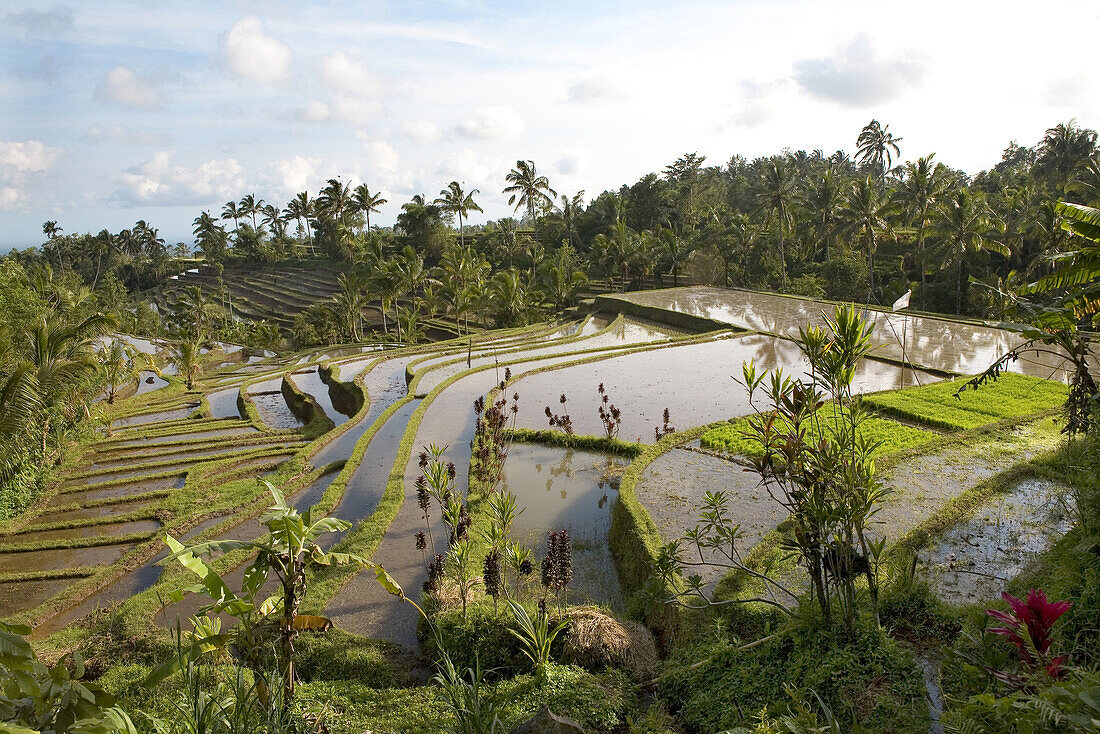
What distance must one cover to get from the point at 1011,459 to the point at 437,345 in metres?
20.1

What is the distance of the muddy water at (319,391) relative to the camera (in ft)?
62.3

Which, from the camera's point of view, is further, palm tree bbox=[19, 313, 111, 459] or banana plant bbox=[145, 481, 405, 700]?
palm tree bbox=[19, 313, 111, 459]

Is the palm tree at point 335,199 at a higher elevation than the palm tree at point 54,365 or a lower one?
higher

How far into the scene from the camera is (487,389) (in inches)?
661

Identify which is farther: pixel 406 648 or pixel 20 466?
pixel 20 466

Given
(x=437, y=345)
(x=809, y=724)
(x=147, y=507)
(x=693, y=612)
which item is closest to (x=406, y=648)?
(x=693, y=612)

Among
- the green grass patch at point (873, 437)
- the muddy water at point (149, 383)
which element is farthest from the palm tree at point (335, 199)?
the green grass patch at point (873, 437)

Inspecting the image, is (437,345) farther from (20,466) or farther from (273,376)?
(20,466)

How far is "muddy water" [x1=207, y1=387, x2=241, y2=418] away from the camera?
19.6m

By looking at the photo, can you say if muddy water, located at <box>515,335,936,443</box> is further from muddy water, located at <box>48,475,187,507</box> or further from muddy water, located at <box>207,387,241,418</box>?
muddy water, located at <box>207,387,241,418</box>

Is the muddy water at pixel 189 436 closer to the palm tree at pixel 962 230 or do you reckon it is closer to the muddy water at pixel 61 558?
the muddy water at pixel 61 558

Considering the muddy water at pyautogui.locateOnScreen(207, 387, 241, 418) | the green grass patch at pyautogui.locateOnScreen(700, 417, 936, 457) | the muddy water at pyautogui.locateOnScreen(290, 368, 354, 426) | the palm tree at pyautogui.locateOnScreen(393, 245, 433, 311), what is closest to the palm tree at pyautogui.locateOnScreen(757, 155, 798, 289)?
the palm tree at pyautogui.locateOnScreen(393, 245, 433, 311)

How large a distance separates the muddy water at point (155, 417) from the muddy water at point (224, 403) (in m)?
0.68

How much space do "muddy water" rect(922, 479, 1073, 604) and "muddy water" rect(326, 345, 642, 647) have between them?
5.84m
